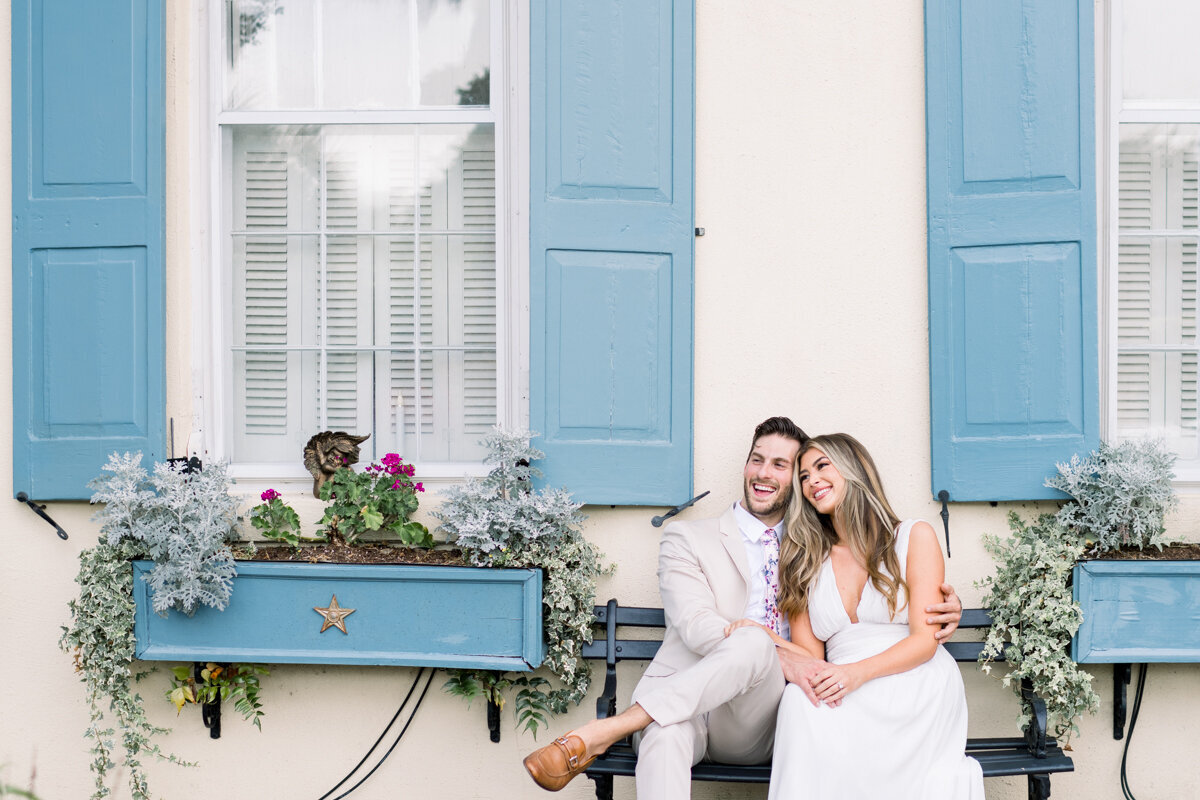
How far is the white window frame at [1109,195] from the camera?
3094 millimetres

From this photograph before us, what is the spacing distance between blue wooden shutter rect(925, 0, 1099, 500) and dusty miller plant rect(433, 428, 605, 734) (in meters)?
1.18

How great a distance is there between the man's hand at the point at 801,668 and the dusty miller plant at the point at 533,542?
60cm

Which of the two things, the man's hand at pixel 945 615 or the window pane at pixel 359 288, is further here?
the window pane at pixel 359 288

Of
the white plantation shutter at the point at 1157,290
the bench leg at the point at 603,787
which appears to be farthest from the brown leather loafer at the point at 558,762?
the white plantation shutter at the point at 1157,290

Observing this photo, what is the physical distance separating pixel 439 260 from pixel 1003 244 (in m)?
1.85

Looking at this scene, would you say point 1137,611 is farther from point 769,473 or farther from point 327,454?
point 327,454

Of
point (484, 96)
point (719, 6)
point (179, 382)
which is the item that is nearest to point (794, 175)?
point (719, 6)

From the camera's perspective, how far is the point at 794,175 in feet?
10.1

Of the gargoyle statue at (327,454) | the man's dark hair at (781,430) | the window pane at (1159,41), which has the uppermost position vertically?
the window pane at (1159,41)

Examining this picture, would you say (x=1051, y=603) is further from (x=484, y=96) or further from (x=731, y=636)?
(x=484, y=96)

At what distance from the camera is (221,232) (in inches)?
130

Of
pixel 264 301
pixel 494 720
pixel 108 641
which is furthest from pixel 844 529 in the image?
pixel 108 641

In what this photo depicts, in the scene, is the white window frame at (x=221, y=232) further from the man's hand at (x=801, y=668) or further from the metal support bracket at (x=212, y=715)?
the man's hand at (x=801, y=668)

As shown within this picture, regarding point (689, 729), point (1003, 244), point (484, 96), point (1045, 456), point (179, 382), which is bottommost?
point (689, 729)
